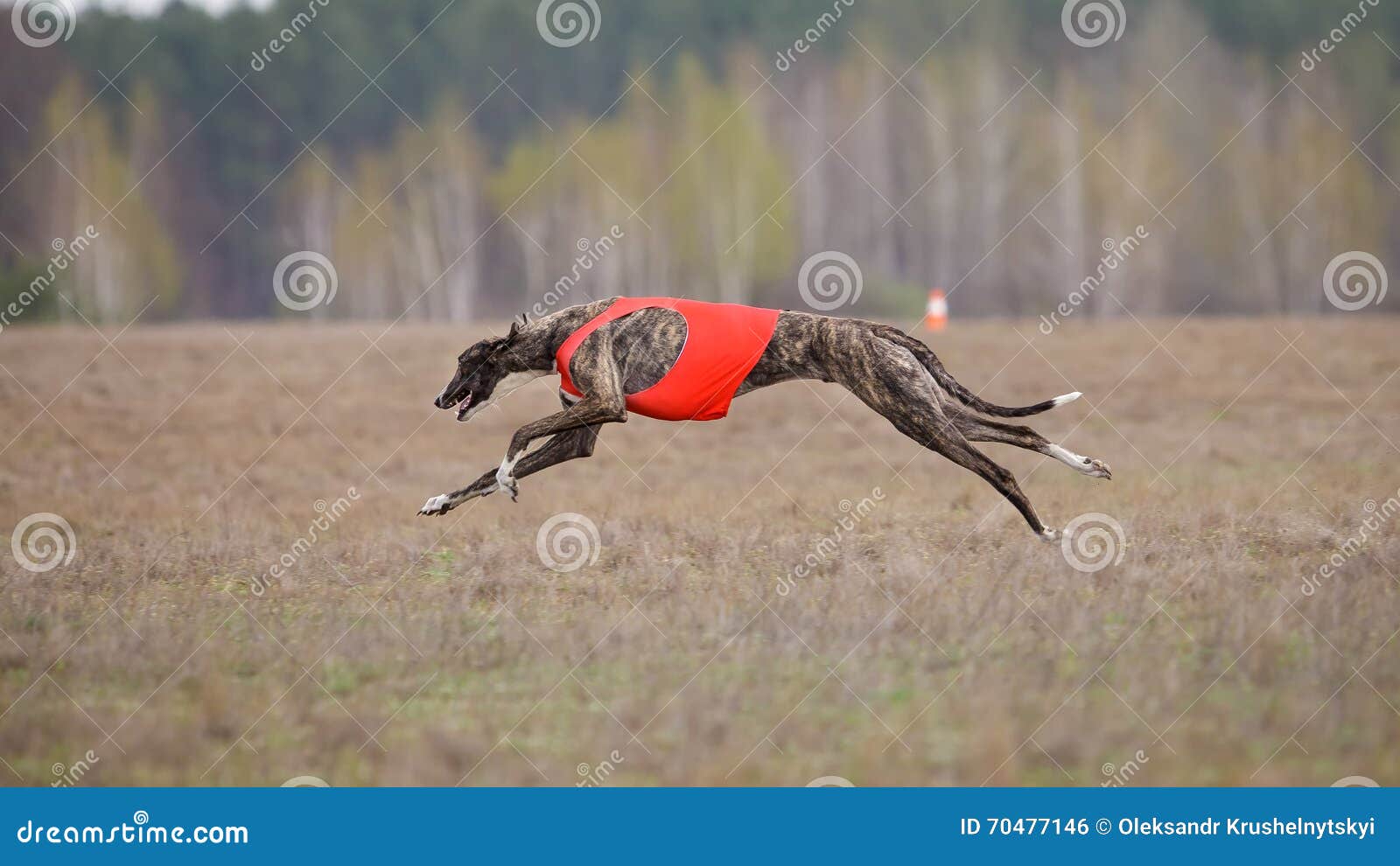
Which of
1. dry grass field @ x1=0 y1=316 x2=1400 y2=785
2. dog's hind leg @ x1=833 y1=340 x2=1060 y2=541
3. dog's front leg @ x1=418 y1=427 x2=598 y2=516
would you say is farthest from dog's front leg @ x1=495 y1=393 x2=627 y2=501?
dog's hind leg @ x1=833 y1=340 x2=1060 y2=541

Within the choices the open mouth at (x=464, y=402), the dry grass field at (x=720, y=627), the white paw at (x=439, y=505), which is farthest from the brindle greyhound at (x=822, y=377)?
the dry grass field at (x=720, y=627)

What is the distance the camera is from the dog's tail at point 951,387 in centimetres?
746

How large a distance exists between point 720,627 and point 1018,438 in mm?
2360

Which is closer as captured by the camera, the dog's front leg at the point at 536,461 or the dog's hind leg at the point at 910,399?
the dog's hind leg at the point at 910,399

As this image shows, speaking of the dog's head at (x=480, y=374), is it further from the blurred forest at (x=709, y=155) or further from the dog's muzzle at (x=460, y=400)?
the blurred forest at (x=709, y=155)

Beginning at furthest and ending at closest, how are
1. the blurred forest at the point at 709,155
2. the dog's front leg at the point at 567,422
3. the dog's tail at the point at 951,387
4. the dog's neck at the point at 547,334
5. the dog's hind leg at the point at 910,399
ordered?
the blurred forest at the point at 709,155 → the dog's neck at the point at 547,334 → the dog's tail at the point at 951,387 → the dog's hind leg at the point at 910,399 → the dog's front leg at the point at 567,422

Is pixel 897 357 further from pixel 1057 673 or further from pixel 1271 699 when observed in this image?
pixel 1271 699

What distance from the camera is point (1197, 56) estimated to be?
40188mm

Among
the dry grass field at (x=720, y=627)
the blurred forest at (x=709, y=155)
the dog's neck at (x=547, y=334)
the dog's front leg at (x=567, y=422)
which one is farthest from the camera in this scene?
the blurred forest at (x=709, y=155)

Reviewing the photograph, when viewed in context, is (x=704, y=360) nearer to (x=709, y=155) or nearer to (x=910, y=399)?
(x=910, y=399)

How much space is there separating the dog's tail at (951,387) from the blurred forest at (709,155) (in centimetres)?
2703

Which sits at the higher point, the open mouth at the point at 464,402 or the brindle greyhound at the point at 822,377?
the open mouth at the point at 464,402

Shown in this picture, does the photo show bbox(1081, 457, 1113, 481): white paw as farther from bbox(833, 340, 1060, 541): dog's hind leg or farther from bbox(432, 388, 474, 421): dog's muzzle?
bbox(432, 388, 474, 421): dog's muzzle

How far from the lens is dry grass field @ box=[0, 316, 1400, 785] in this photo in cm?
475
